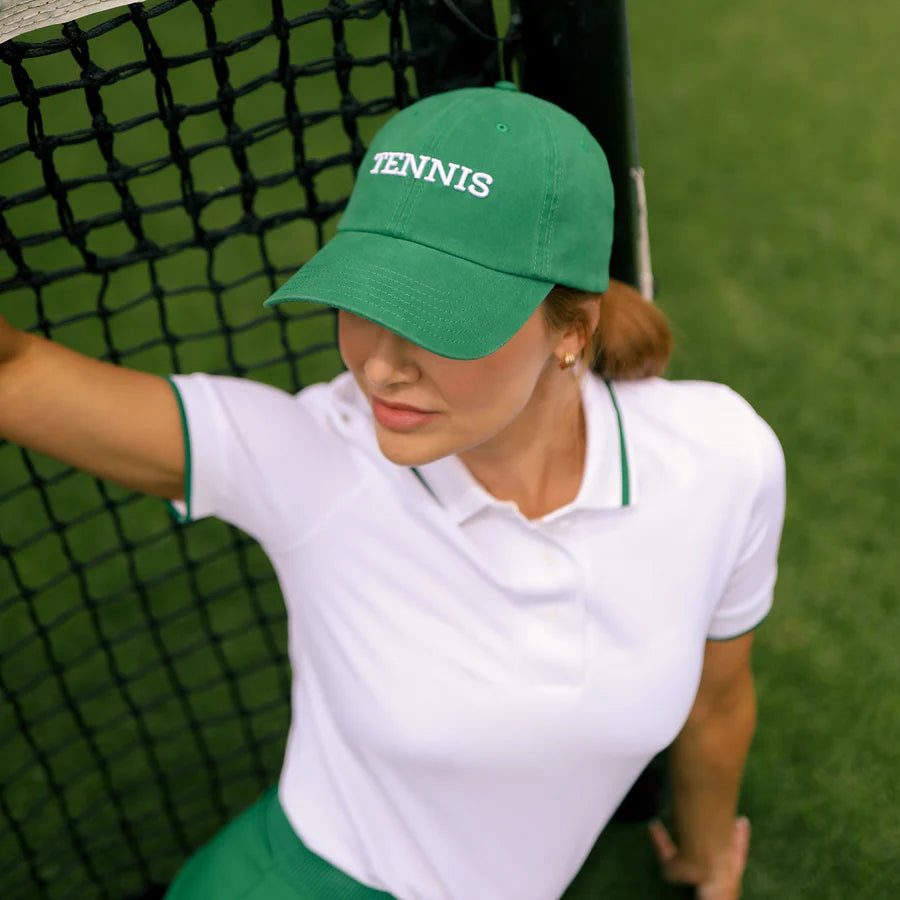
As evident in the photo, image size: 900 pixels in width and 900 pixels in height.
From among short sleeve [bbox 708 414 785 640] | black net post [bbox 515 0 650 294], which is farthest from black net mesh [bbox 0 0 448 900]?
short sleeve [bbox 708 414 785 640]

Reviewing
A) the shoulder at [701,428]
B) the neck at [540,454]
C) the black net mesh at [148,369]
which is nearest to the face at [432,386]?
the neck at [540,454]

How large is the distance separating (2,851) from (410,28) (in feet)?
5.20

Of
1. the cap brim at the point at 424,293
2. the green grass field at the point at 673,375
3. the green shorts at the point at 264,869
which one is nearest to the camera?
the cap brim at the point at 424,293

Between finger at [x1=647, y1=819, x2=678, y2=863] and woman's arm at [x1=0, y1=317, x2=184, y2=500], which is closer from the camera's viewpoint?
woman's arm at [x1=0, y1=317, x2=184, y2=500]

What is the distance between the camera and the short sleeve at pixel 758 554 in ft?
4.24

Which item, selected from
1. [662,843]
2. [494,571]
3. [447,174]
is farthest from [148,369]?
[447,174]

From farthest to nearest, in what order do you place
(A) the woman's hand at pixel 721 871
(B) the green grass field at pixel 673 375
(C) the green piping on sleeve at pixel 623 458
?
1. (B) the green grass field at pixel 673 375
2. (A) the woman's hand at pixel 721 871
3. (C) the green piping on sleeve at pixel 623 458

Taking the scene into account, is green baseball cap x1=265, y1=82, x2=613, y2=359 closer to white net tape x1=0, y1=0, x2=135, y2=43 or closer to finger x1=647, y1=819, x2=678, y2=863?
white net tape x1=0, y1=0, x2=135, y2=43

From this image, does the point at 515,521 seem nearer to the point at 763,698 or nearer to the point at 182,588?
the point at 763,698

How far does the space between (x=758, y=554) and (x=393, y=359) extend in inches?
19.8

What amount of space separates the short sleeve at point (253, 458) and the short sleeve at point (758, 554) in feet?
1.44

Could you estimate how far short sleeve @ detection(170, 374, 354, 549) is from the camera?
3.94ft

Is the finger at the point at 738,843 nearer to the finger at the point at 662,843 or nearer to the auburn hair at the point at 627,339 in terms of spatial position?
the finger at the point at 662,843

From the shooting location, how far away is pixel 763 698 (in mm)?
2297
